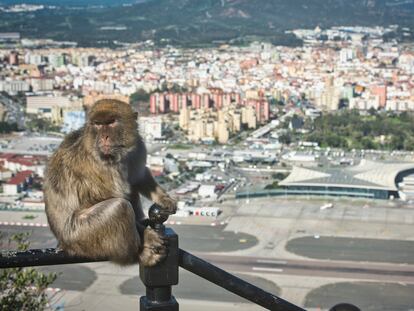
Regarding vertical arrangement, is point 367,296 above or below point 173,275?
below

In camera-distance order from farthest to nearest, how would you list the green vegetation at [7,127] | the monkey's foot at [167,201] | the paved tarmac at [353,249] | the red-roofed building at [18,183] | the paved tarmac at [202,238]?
the green vegetation at [7,127], the red-roofed building at [18,183], the paved tarmac at [202,238], the paved tarmac at [353,249], the monkey's foot at [167,201]

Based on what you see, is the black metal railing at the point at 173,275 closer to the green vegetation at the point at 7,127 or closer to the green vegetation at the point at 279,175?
the green vegetation at the point at 279,175

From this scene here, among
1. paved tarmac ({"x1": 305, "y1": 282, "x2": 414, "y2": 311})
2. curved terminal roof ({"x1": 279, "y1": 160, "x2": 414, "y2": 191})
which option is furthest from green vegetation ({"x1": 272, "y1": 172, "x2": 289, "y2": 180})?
paved tarmac ({"x1": 305, "y1": 282, "x2": 414, "y2": 311})

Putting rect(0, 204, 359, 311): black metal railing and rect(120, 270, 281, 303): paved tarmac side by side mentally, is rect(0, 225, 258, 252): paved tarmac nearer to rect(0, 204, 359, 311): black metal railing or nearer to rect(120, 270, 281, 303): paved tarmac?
rect(120, 270, 281, 303): paved tarmac

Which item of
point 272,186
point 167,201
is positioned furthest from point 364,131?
point 167,201

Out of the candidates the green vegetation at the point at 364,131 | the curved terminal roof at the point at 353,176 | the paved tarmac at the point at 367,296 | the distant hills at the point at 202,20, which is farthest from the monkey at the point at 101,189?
the distant hills at the point at 202,20

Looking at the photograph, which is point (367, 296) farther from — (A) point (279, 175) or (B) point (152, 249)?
(A) point (279, 175)

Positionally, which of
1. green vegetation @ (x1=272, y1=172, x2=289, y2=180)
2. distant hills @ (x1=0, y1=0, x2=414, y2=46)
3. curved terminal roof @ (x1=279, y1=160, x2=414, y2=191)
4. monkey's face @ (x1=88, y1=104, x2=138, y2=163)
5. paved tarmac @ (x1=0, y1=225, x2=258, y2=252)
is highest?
distant hills @ (x1=0, y1=0, x2=414, y2=46)
